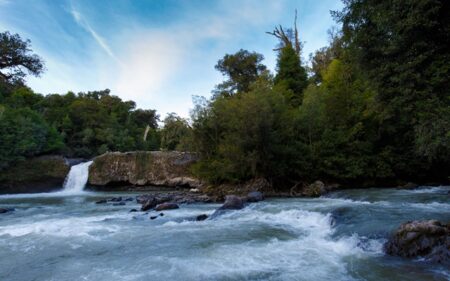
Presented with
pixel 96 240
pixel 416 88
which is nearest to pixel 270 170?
pixel 416 88

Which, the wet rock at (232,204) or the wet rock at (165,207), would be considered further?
the wet rock at (165,207)

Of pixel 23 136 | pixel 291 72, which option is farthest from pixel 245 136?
pixel 23 136

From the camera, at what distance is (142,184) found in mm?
27781

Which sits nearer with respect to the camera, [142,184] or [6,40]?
[6,40]

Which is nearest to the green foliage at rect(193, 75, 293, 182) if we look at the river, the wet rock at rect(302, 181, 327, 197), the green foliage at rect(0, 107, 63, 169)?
the wet rock at rect(302, 181, 327, 197)

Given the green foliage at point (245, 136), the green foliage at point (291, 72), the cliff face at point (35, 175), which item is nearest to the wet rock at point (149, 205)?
the green foliage at point (245, 136)

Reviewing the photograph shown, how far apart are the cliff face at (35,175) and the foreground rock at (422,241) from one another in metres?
26.8

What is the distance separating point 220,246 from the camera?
812 centimetres

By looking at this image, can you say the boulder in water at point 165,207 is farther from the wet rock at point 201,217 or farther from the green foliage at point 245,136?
the green foliage at point 245,136

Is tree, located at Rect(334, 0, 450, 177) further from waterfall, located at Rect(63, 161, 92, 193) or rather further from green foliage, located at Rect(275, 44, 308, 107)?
waterfall, located at Rect(63, 161, 92, 193)

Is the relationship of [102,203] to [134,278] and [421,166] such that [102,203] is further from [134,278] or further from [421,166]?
[421,166]

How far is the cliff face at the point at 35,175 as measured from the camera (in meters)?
26.4

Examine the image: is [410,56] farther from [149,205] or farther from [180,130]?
[180,130]

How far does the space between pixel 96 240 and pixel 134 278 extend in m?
3.53
